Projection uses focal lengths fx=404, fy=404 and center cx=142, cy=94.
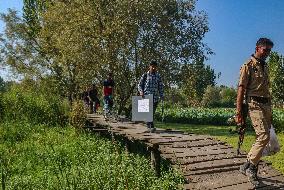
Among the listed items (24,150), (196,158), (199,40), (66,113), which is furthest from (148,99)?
(199,40)

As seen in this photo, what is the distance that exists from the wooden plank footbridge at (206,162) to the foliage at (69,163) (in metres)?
0.46

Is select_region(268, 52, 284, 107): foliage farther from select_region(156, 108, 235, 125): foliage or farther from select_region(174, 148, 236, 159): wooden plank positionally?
select_region(174, 148, 236, 159): wooden plank

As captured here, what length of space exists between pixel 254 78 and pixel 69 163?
232 inches

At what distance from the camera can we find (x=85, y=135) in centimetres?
1548

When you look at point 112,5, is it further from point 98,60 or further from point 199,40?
point 199,40

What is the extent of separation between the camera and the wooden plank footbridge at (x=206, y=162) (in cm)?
721

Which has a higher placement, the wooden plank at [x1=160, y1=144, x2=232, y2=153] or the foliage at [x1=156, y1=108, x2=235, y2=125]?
the foliage at [x1=156, y1=108, x2=235, y2=125]

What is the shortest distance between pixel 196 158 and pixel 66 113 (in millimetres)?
10793

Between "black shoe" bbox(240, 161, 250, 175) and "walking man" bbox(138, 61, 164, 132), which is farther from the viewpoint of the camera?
"walking man" bbox(138, 61, 164, 132)

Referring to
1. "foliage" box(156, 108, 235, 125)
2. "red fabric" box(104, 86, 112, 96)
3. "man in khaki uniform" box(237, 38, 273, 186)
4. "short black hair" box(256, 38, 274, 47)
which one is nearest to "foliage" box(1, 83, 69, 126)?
"red fabric" box(104, 86, 112, 96)

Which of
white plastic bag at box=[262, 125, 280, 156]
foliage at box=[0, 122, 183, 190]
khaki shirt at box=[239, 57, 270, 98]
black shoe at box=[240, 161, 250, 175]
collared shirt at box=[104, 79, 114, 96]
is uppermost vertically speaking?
collared shirt at box=[104, 79, 114, 96]

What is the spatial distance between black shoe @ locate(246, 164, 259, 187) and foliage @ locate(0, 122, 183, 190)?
149cm

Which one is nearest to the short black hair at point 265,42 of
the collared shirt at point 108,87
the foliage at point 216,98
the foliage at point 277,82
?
the collared shirt at point 108,87

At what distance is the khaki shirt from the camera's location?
22.7ft
